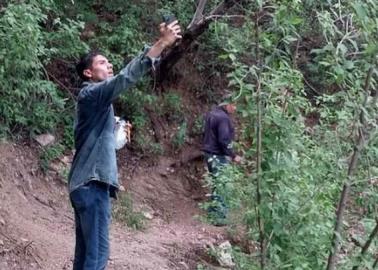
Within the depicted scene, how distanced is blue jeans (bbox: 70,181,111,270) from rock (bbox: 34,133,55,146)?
15.1 feet

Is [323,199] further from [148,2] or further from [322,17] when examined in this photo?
[148,2]

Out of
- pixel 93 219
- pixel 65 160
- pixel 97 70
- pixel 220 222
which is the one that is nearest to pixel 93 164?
pixel 93 219

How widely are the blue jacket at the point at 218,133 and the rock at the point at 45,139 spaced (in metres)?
1.95

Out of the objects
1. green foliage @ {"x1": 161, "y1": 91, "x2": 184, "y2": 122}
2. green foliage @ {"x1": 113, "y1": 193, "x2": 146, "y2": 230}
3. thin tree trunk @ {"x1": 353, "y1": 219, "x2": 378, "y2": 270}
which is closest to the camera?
thin tree trunk @ {"x1": 353, "y1": 219, "x2": 378, "y2": 270}

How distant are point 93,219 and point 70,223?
339 centimetres

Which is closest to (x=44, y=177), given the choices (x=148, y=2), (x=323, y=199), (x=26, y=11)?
(x=26, y=11)

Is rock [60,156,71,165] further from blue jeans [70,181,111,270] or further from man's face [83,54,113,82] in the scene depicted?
man's face [83,54,113,82]

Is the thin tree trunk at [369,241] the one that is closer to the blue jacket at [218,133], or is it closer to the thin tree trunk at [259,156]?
the thin tree trunk at [259,156]

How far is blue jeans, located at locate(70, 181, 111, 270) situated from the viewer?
493 centimetres

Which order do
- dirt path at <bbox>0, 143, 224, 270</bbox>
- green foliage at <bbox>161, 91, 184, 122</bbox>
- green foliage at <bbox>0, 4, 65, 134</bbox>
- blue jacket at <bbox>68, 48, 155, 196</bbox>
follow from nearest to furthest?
blue jacket at <bbox>68, 48, 155, 196</bbox>
dirt path at <bbox>0, 143, 224, 270</bbox>
green foliage at <bbox>0, 4, 65, 134</bbox>
green foliage at <bbox>161, 91, 184, 122</bbox>

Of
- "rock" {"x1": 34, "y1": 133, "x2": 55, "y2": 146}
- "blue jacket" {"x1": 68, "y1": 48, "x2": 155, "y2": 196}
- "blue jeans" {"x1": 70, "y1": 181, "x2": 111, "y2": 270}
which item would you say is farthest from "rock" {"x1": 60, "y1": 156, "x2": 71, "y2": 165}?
"blue jacket" {"x1": 68, "y1": 48, "x2": 155, "y2": 196}

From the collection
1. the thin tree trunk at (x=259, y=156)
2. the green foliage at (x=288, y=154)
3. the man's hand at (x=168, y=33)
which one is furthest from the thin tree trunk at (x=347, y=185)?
the man's hand at (x=168, y=33)

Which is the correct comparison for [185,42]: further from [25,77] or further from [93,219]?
[93,219]

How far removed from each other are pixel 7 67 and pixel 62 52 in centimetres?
149
